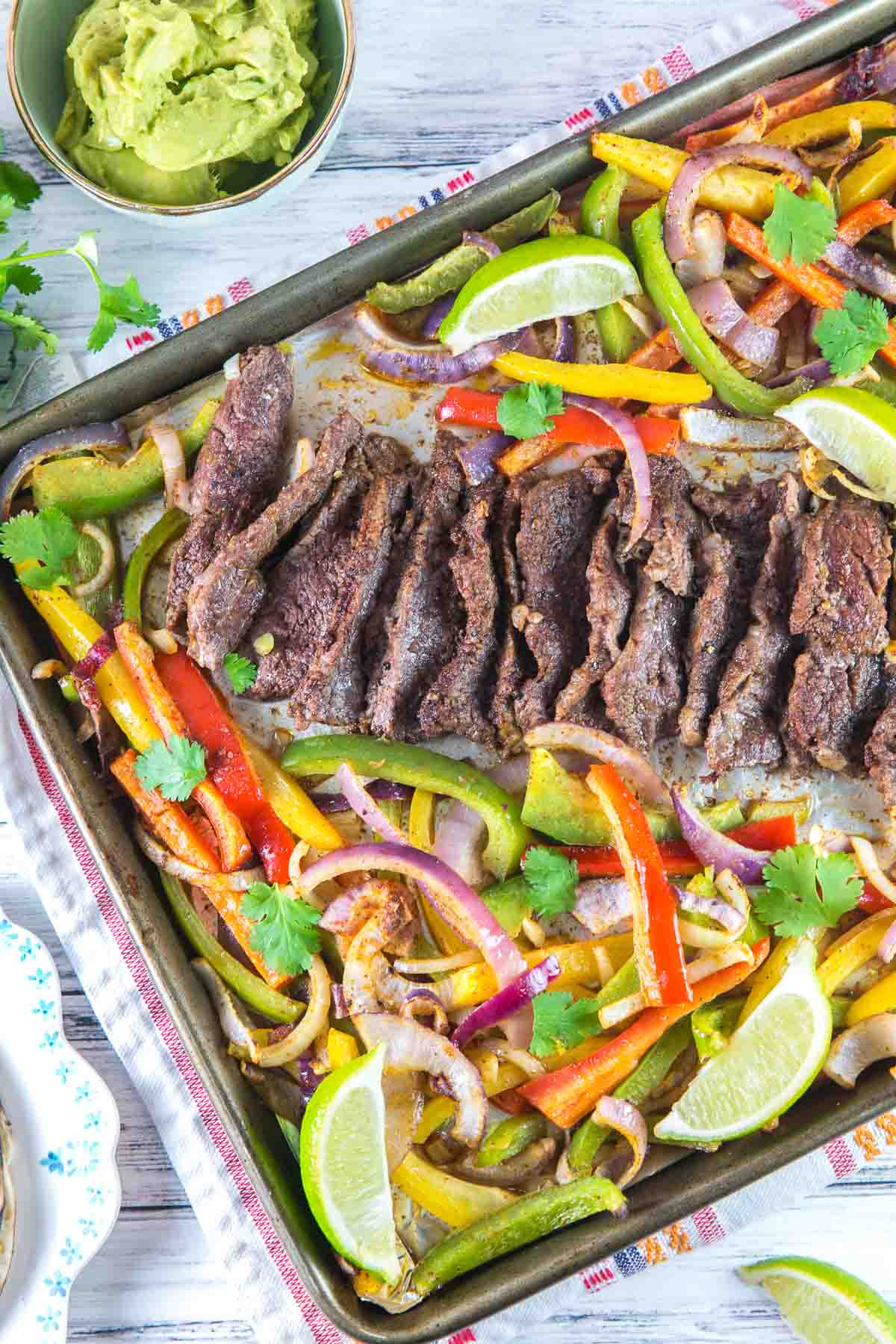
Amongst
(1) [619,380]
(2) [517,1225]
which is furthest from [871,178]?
(2) [517,1225]

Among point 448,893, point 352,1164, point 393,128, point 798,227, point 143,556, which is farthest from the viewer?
point 393,128

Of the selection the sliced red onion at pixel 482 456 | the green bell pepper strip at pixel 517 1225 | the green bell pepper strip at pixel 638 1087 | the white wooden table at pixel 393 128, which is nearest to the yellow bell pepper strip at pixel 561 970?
the green bell pepper strip at pixel 638 1087

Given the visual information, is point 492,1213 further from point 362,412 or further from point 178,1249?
point 362,412

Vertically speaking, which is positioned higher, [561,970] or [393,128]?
[393,128]

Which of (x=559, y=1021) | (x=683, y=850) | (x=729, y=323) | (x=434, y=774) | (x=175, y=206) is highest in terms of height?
(x=175, y=206)

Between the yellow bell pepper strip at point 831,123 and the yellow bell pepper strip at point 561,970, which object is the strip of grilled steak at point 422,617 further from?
the yellow bell pepper strip at point 831,123

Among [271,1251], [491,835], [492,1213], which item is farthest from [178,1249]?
[491,835]

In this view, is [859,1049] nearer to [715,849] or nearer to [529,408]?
[715,849]
